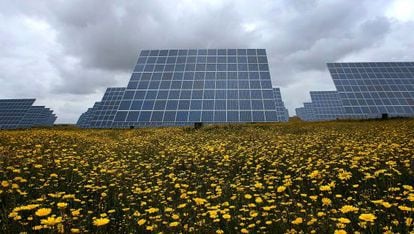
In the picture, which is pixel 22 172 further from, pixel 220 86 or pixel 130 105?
pixel 220 86

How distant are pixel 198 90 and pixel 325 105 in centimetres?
2813

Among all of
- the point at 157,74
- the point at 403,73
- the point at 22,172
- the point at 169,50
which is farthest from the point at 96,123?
the point at 403,73

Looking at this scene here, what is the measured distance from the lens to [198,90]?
25781mm

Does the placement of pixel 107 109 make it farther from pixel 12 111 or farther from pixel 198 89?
pixel 12 111

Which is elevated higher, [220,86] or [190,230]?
[220,86]

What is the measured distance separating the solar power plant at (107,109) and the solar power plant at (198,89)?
12.2 ft

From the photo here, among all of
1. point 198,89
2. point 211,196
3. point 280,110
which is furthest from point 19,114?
point 211,196

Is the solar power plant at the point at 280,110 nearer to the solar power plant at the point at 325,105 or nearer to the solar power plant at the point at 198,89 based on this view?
the solar power plant at the point at 198,89

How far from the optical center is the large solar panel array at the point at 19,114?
135 ft

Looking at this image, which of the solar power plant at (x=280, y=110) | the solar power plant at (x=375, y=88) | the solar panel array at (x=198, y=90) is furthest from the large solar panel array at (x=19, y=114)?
the solar power plant at (x=375, y=88)

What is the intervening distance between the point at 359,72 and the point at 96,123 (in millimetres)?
26027

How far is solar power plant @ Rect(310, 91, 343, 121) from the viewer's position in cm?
4192

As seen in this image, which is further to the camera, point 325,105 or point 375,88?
point 325,105

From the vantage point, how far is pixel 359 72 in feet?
105
